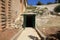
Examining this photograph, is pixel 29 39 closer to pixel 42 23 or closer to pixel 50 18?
pixel 42 23

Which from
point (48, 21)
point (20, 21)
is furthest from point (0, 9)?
point (48, 21)

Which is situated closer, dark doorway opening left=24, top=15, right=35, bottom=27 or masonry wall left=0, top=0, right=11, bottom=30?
masonry wall left=0, top=0, right=11, bottom=30

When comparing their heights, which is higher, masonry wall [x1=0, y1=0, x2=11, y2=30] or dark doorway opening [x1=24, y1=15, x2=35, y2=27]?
masonry wall [x1=0, y1=0, x2=11, y2=30]

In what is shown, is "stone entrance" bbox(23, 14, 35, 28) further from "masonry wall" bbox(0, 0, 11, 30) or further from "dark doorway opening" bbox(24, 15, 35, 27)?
"masonry wall" bbox(0, 0, 11, 30)

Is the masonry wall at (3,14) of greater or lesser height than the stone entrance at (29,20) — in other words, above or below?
above

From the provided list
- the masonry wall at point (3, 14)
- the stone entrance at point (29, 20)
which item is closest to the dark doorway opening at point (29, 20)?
the stone entrance at point (29, 20)

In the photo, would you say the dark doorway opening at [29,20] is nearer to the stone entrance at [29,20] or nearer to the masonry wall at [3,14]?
the stone entrance at [29,20]

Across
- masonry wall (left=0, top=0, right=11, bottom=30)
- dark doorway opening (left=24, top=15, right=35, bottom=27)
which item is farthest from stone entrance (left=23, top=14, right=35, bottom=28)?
masonry wall (left=0, top=0, right=11, bottom=30)

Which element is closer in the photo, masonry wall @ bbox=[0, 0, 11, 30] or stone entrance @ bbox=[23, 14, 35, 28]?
masonry wall @ bbox=[0, 0, 11, 30]

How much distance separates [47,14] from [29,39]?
1734 centimetres

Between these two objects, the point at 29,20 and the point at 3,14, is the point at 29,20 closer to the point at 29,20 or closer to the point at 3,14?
the point at 29,20

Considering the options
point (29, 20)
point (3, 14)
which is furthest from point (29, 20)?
point (3, 14)

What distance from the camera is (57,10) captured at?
30.9 meters

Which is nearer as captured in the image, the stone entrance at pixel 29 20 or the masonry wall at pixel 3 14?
the masonry wall at pixel 3 14
